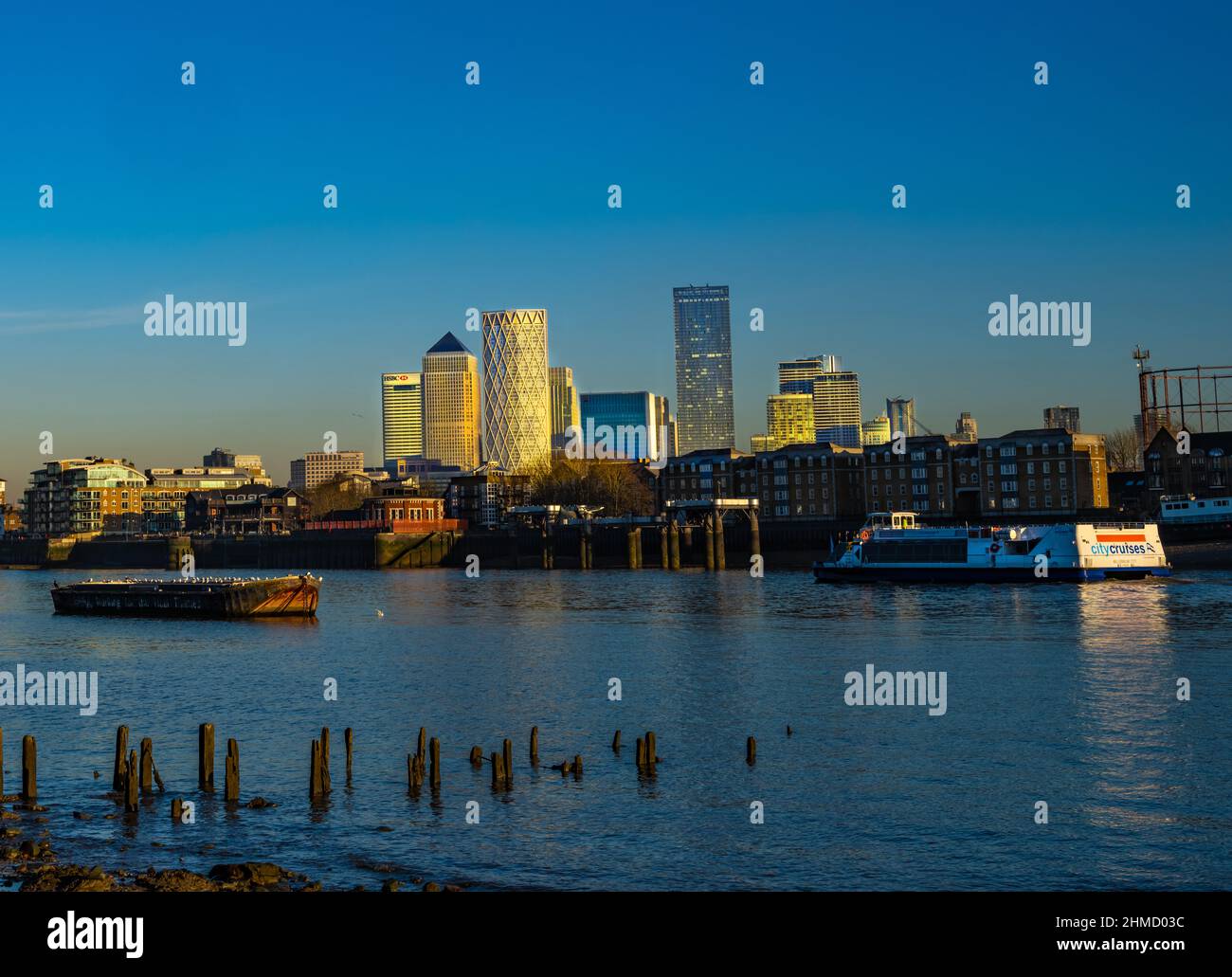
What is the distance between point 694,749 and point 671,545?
124057mm

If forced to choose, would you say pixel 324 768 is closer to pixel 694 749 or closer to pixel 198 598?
pixel 694 749

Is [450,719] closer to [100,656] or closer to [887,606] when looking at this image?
[100,656]

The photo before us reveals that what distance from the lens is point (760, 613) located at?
9038 cm

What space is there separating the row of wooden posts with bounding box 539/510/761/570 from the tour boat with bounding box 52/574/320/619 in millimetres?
66110

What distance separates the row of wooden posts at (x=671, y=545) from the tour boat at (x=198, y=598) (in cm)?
6611

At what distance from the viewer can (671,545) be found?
164500 millimetres

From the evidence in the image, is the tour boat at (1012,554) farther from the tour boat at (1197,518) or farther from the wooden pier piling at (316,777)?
the wooden pier piling at (316,777)

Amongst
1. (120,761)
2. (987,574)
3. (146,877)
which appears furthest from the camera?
(987,574)

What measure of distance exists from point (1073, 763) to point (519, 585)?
9985cm

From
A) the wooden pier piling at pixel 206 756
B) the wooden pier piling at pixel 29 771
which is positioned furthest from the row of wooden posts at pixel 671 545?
the wooden pier piling at pixel 29 771

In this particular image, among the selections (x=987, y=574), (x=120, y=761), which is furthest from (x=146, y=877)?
(x=987, y=574)
